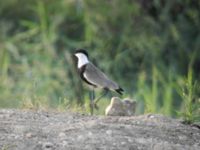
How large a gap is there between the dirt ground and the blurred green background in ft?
17.4

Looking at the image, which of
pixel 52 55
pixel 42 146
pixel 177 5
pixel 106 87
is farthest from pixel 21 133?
pixel 177 5

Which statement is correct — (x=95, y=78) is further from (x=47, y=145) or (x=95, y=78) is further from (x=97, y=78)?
(x=47, y=145)

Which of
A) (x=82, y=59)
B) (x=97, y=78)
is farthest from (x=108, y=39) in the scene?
(x=97, y=78)

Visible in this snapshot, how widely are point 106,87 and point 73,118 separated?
0.34 meters

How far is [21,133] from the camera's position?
7879mm

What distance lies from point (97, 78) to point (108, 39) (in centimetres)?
777

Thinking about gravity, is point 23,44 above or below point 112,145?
above

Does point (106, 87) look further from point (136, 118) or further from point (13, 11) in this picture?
point (13, 11)

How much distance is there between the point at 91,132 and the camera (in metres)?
7.90

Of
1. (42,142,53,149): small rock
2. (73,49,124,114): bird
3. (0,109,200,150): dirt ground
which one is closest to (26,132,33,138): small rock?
(0,109,200,150): dirt ground

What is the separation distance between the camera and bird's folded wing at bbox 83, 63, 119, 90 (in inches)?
333

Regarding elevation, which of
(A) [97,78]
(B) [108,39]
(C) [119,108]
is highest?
(B) [108,39]

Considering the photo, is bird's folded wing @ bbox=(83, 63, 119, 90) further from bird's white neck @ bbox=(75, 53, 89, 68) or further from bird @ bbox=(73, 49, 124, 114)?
bird's white neck @ bbox=(75, 53, 89, 68)

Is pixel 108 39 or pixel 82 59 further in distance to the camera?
pixel 108 39
